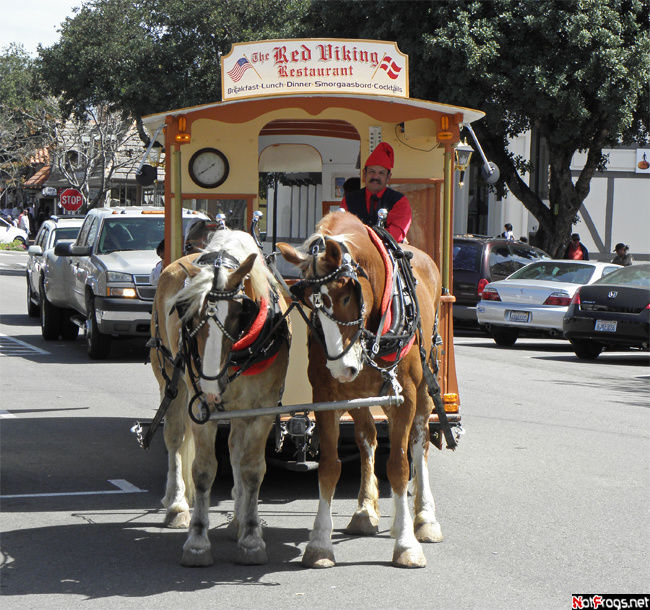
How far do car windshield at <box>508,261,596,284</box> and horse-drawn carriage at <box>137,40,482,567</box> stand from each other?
1051cm

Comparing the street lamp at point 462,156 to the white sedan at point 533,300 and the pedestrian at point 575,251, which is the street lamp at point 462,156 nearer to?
the white sedan at point 533,300


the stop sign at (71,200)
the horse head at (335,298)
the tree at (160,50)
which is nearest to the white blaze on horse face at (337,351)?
the horse head at (335,298)

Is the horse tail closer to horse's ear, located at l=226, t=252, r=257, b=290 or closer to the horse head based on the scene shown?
horse's ear, located at l=226, t=252, r=257, b=290

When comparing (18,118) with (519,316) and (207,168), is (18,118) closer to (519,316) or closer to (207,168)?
(519,316)

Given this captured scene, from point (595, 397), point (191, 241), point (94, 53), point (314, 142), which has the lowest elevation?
point (595, 397)

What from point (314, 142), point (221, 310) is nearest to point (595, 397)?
point (314, 142)

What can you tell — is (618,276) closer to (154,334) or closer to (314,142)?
(314,142)

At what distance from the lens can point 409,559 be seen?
595 centimetres

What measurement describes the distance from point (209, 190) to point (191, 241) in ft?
1.81

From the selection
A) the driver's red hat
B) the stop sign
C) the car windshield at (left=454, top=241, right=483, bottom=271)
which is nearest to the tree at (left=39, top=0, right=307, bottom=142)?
the stop sign

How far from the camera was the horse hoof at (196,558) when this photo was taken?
590cm

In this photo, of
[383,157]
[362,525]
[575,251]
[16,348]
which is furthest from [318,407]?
[575,251]

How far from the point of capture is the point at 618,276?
18016 millimetres

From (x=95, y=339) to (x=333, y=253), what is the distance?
10.7 meters
